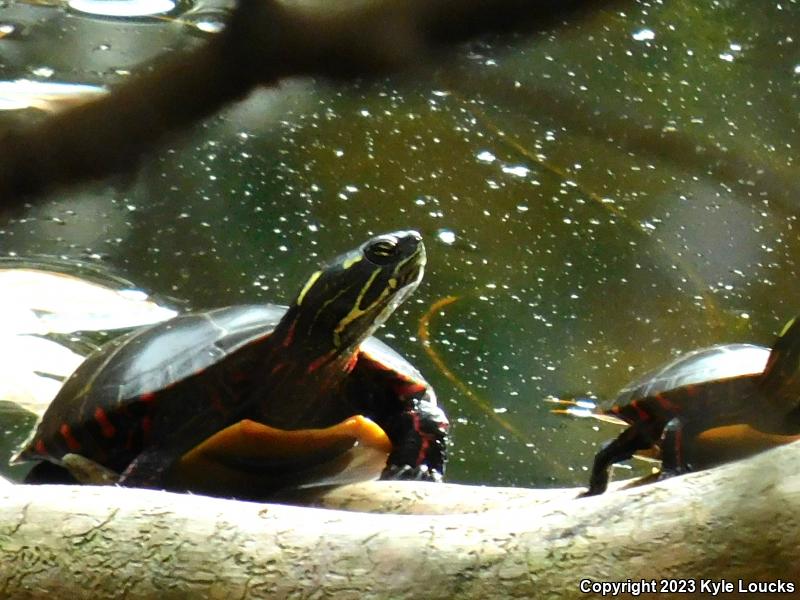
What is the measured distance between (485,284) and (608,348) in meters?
0.35

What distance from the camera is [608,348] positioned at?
212 cm

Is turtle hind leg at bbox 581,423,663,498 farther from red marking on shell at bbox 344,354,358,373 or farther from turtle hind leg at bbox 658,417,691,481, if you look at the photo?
red marking on shell at bbox 344,354,358,373

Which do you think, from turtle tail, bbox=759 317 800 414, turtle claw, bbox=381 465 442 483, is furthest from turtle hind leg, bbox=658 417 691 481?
turtle claw, bbox=381 465 442 483

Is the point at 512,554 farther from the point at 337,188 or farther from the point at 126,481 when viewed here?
the point at 337,188

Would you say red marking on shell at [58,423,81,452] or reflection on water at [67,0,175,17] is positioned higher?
reflection on water at [67,0,175,17]

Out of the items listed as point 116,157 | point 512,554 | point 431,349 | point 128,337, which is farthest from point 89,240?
point 512,554

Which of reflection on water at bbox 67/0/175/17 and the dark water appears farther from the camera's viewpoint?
reflection on water at bbox 67/0/175/17

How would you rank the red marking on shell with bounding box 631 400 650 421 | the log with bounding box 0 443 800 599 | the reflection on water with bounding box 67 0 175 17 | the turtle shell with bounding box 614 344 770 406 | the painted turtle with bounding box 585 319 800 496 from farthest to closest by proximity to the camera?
the reflection on water with bounding box 67 0 175 17, the red marking on shell with bounding box 631 400 650 421, the turtle shell with bounding box 614 344 770 406, the painted turtle with bounding box 585 319 800 496, the log with bounding box 0 443 800 599

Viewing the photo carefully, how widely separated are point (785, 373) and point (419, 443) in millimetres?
528

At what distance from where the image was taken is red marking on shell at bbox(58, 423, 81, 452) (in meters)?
1.30

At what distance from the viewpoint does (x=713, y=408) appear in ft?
3.75

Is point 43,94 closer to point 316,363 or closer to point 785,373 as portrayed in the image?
point 316,363

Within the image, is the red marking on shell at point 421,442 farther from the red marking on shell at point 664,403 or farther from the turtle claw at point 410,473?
the red marking on shell at point 664,403

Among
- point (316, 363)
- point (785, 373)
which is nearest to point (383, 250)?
point (316, 363)
